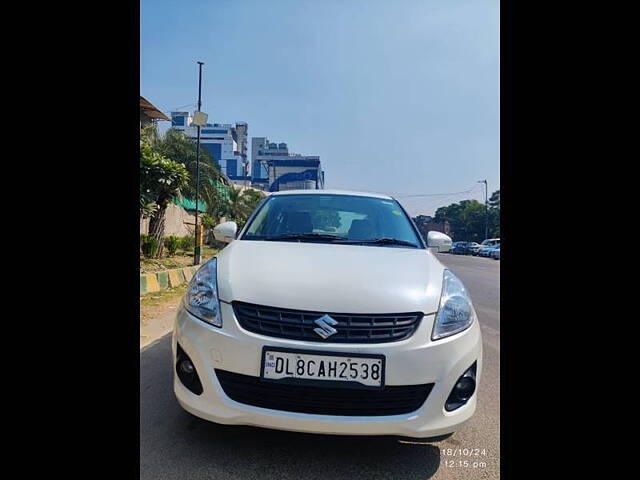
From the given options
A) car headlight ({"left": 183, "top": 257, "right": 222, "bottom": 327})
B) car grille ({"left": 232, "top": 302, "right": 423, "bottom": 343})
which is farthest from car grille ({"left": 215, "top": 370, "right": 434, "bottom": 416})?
car headlight ({"left": 183, "top": 257, "right": 222, "bottom": 327})

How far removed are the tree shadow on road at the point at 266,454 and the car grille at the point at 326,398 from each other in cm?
33

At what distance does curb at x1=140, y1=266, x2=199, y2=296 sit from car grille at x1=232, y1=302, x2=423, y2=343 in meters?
4.97

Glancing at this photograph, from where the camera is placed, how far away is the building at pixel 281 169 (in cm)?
2746

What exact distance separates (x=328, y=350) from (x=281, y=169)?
61.8 m

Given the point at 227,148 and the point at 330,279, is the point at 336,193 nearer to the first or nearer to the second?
the point at 330,279

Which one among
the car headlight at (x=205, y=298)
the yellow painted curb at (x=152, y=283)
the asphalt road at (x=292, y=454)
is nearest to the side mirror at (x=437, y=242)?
the asphalt road at (x=292, y=454)

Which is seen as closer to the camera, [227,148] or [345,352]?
[345,352]

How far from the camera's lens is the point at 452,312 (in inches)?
71.7

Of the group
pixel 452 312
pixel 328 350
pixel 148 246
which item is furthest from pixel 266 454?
pixel 148 246

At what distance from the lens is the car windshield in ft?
8.66

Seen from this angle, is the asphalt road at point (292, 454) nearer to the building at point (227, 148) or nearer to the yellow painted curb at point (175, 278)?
the yellow painted curb at point (175, 278)
